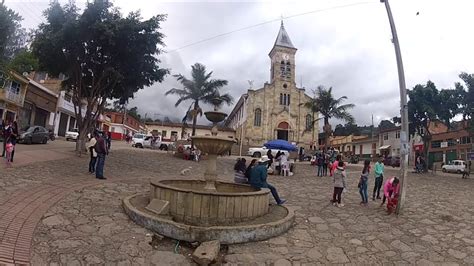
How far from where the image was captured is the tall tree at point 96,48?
16031 mm

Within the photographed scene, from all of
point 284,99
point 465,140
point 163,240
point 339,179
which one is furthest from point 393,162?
point 163,240

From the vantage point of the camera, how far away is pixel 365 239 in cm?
746

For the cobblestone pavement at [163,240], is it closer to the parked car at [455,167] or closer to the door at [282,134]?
the parked car at [455,167]

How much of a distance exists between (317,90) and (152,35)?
2003 cm

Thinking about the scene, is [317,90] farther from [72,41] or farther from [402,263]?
[402,263]

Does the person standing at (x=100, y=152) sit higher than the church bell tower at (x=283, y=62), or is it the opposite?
the church bell tower at (x=283, y=62)

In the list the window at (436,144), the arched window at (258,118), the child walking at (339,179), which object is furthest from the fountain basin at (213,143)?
the window at (436,144)

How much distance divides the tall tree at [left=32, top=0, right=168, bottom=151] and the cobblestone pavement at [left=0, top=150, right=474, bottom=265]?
26.5 ft

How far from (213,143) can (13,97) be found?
29659 millimetres

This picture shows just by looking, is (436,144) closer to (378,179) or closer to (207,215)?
(378,179)

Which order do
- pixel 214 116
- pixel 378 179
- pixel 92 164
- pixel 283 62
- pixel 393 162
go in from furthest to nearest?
pixel 283 62 < pixel 393 162 < pixel 92 164 < pixel 378 179 < pixel 214 116

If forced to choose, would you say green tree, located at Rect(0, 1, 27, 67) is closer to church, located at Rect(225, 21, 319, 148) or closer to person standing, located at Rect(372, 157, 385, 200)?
person standing, located at Rect(372, 157, 385, 200)

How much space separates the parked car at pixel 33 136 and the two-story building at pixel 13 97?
20.4 feet

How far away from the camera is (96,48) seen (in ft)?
55.9
